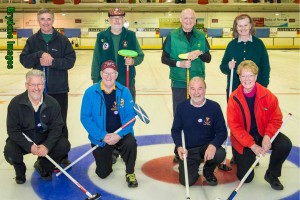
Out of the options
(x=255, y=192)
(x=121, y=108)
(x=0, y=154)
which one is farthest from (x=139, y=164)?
(x=0, y=154)

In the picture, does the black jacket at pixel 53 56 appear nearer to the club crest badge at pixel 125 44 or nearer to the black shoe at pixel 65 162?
the club crest badge at pixel 125 44

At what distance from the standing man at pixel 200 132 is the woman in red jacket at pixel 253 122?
0.15m

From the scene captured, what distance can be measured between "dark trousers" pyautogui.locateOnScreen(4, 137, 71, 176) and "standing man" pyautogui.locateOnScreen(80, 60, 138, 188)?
30 cm

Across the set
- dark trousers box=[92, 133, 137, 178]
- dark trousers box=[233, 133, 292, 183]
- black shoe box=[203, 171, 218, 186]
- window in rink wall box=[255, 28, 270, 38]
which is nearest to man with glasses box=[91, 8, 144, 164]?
dark trousers box=[92, 133, 137, 178]

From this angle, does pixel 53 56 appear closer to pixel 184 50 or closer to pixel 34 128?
pixel 34 128

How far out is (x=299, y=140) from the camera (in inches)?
214

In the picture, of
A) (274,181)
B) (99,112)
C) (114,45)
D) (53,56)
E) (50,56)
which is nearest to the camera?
(274,181)

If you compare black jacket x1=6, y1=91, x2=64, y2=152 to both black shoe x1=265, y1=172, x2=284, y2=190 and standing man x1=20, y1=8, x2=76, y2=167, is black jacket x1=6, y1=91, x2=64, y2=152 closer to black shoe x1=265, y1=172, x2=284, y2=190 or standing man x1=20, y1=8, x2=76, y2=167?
standing man x1=20, y1=8, x2=76, y2=167

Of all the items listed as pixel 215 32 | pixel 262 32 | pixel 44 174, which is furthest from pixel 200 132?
pixel 262 32

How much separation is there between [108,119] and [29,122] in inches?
29.7

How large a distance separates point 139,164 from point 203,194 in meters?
1.07

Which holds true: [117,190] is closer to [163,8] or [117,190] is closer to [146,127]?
[146,127]

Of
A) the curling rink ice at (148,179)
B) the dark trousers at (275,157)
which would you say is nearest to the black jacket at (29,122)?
the curling rink ice at (148,179)

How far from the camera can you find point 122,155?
403cm
